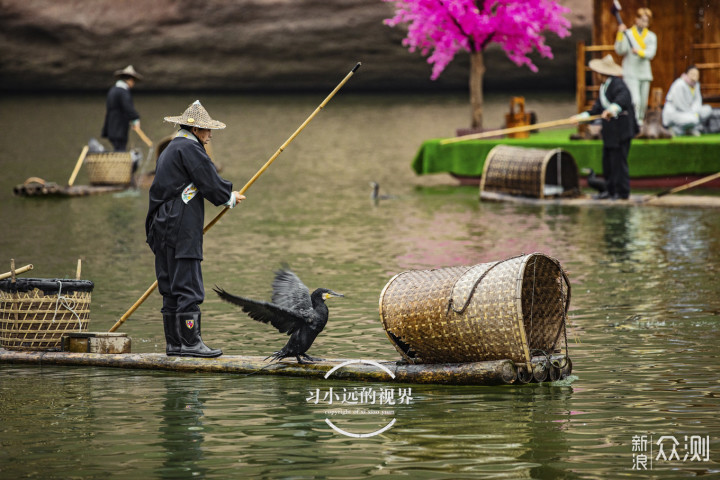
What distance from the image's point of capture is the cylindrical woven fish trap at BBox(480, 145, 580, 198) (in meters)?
18.8

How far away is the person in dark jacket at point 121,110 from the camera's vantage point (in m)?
21.3

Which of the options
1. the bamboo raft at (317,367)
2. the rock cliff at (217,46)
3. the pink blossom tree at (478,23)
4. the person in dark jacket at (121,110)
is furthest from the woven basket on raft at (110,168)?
the rock cliff at (217,46)

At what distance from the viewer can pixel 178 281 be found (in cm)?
878

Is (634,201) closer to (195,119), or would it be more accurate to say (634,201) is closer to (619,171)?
(619,171)

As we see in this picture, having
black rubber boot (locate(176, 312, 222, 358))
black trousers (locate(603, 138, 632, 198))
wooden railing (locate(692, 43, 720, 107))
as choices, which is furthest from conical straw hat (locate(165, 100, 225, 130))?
wooden railing (locate(692, 43, 720, 107))

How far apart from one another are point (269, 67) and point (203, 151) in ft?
127

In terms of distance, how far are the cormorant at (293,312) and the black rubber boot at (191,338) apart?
1.32ft

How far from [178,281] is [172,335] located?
1.48ft

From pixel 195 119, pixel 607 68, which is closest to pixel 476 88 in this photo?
pixel 607 68

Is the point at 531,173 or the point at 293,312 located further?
the point at 531,173

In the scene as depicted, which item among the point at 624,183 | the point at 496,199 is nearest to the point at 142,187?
the point at 496,199

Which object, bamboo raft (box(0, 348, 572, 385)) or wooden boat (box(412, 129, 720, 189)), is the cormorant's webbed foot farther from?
wooden boat (box(412, 129, 720, 189))

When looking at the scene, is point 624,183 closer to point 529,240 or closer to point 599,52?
point 529,240

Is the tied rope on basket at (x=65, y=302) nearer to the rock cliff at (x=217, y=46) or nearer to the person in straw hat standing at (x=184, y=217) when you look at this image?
the person in straw hat standing at (x=184, y=217)
